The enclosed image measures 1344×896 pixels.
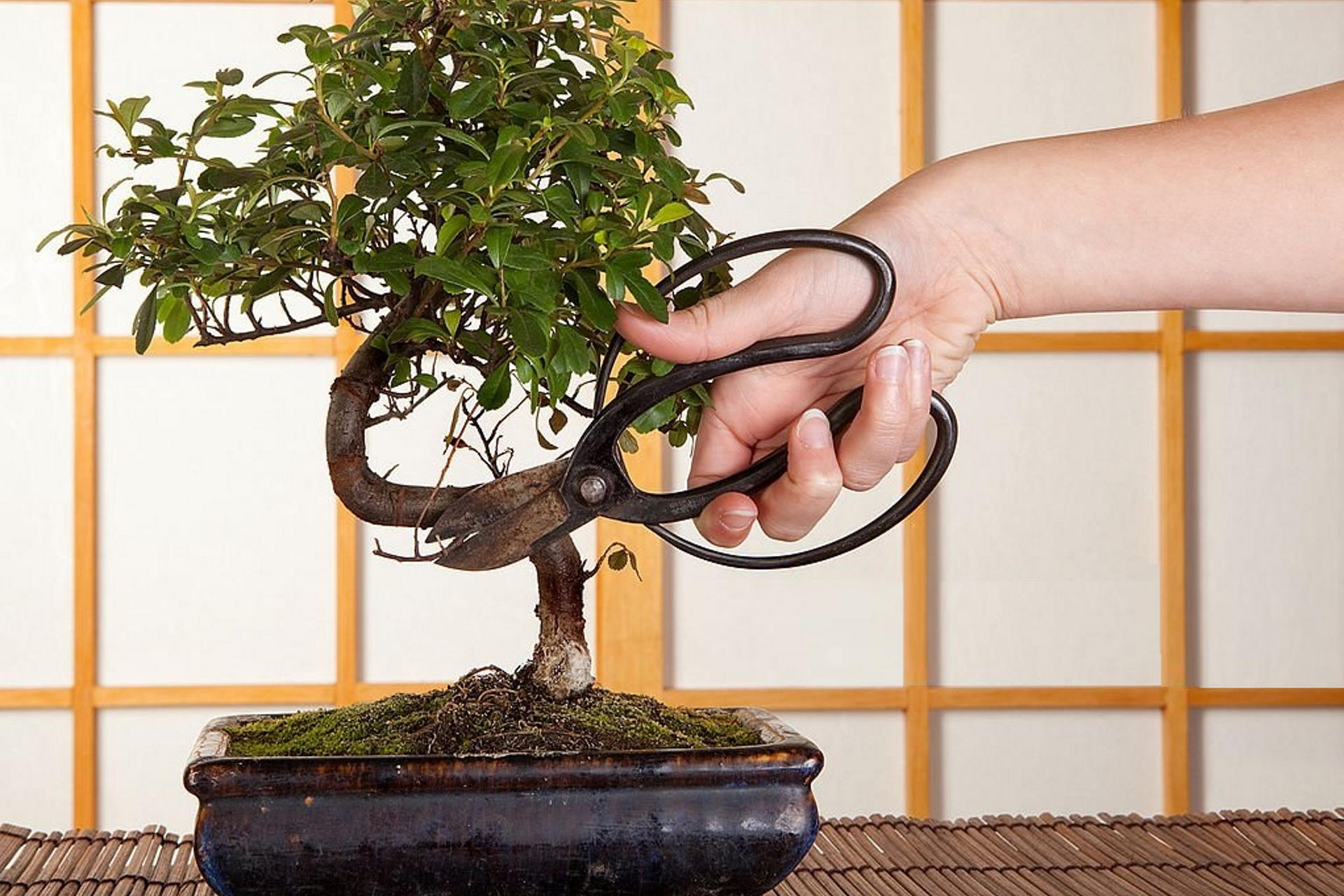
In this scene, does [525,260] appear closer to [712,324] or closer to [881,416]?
[712,324]

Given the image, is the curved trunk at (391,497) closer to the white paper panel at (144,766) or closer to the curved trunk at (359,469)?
the curved trunk at (359,469)

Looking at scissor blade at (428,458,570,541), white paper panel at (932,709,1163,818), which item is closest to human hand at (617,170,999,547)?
scissor blade at (428,458,570,541)

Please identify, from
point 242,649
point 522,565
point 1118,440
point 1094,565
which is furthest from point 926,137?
point 242,649

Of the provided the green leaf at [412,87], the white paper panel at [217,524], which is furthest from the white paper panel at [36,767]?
the green leaf at [412,87]

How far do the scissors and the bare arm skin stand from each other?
0.08 feet

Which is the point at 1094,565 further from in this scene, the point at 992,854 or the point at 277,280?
the point at 277,280

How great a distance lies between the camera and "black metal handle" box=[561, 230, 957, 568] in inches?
33.0

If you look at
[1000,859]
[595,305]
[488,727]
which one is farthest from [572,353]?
[1000,859]

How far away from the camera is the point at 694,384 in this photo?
35.2 inches

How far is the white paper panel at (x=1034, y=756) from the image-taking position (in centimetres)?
251

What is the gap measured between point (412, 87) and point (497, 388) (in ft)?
0.63

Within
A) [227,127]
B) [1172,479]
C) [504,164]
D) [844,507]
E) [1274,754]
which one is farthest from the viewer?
[1274,754]

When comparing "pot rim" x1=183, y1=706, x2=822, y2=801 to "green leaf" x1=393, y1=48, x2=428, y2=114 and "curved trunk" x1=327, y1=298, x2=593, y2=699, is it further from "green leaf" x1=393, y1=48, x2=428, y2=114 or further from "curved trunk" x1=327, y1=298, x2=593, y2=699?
"green leaf" x1=393, y1=48, x2=428, y2=114

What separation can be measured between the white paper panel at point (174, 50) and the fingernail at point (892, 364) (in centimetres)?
179
